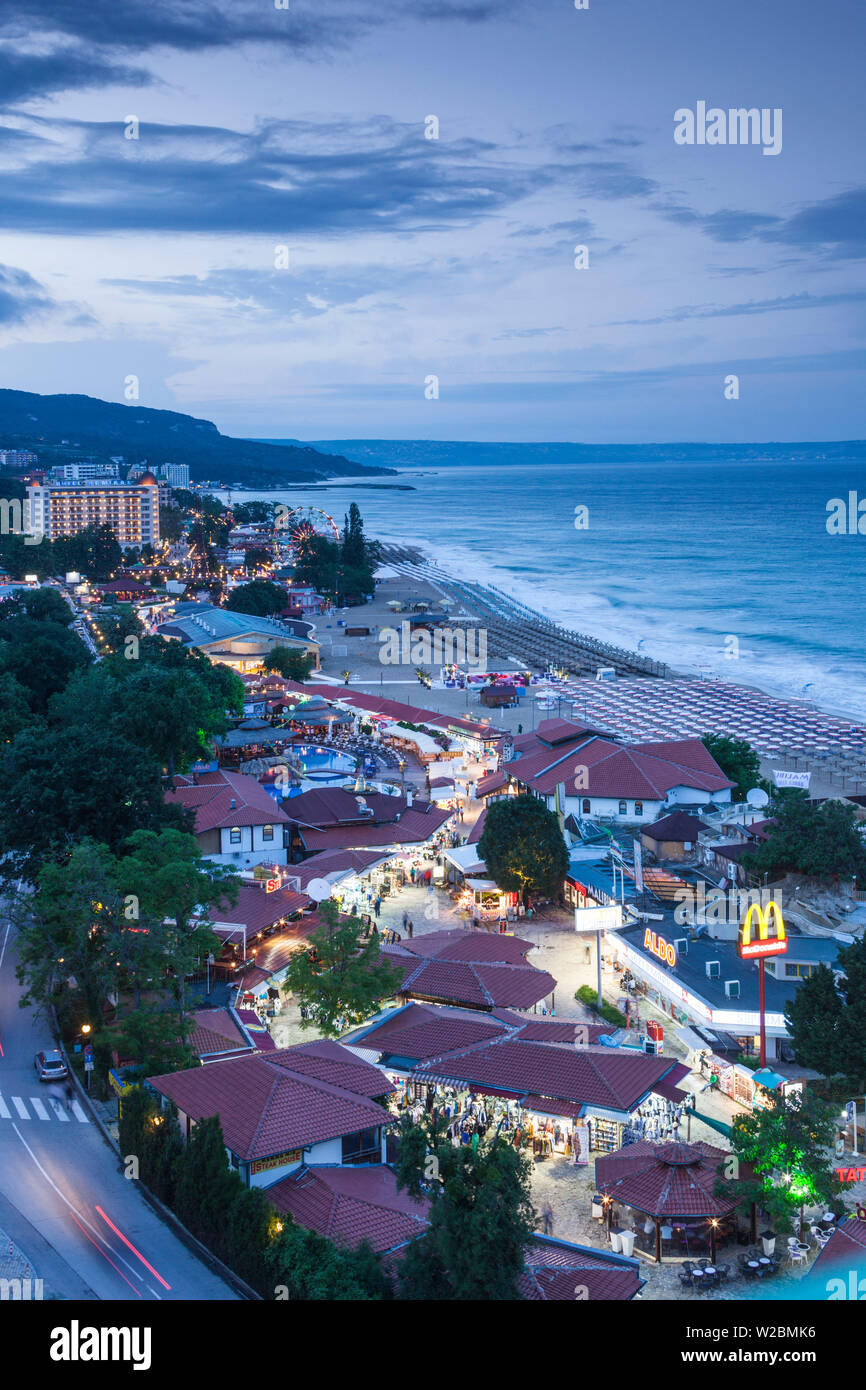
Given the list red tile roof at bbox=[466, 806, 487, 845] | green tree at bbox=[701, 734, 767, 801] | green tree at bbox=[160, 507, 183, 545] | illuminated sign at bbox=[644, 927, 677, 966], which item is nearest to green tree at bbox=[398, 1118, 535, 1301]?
illuminated sign at bbox=[644, 927, 677, 966]

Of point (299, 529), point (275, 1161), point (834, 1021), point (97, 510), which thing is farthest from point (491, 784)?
point (299, 529)

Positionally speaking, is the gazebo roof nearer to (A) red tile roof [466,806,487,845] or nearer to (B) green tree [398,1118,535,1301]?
(B) green tree [398,1118,535,1301]

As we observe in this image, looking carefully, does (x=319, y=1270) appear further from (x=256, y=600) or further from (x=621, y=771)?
(x=256, y=600)

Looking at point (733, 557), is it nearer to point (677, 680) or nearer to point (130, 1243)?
point (677, 680)

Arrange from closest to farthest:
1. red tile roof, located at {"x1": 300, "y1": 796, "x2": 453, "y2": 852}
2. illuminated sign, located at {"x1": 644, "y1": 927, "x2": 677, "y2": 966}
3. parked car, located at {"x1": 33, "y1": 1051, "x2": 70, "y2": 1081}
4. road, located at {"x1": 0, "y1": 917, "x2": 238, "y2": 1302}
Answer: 1. road, located at {"x1": 0, "y1": 917, "x2": 238, "y2": 1302}
2. parked car, located at {"x1": 33, "y1": 1051, "x2": 70, "y2": 1081}
3. illuminated sign, located at {"x1": 644, "y1": 927, "x2": 677, "y2": 966}
4. red tile roof, located at {"x1": 300, "y1": 796, "x2": 453, "y2": 852}

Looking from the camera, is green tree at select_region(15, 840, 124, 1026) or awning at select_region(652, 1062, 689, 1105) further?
green tree at select_region(15, 840, 124, 1026)

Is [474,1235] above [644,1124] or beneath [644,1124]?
above

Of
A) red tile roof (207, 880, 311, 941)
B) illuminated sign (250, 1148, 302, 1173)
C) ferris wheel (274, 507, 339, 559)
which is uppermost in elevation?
ferris wheel (274, 507, 339, 559)
